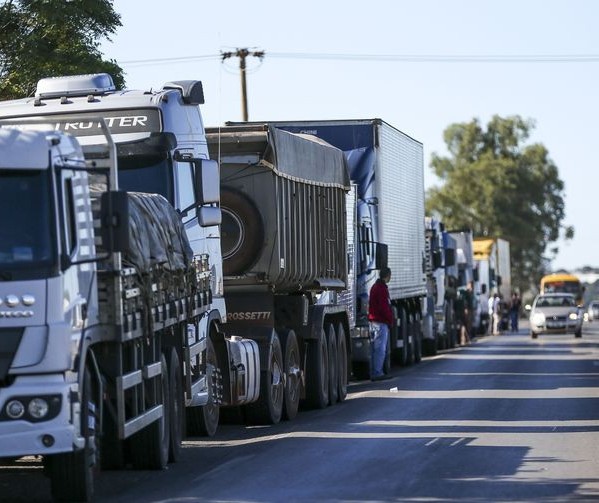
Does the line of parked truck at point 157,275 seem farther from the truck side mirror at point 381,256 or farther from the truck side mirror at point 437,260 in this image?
the truck side mirror at point 437,260

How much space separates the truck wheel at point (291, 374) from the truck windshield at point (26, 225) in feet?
29.3

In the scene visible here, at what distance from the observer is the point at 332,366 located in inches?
888

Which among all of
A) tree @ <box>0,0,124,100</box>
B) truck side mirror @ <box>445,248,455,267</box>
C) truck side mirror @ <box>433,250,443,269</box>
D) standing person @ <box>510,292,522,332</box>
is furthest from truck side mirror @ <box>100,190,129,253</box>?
standing person @ <box>510,292,522,332</box>

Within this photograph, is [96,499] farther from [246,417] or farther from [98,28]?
[98,28]

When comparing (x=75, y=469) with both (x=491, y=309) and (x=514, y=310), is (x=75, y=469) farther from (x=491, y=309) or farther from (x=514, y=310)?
(x=514, y=310)

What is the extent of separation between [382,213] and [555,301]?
29.4m

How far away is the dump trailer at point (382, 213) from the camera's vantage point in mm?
28375

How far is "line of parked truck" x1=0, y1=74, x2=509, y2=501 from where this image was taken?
11.3 m

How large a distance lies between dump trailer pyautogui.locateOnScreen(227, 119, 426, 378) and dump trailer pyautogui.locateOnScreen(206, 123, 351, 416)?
204 inches

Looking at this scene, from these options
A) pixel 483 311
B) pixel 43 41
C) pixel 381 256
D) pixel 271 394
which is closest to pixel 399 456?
pixel 271 394

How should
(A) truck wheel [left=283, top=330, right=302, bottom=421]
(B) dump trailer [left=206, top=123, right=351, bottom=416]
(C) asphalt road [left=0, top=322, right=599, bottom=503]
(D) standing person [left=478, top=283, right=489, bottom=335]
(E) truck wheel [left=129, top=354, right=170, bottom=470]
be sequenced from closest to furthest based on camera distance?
1. (C) asphalt road [left=0, top=322, right=599, bottom=503]
2. (E) truck wheel [left=129, top=354, right=170, bottom=470]
3. (B) dump trailer [left=206, top=123, right=351, bottom=416]
4. (A) truck wheel [left=283, top=330, right=302, bottom=421]
5. (D) standing person [left=478, top=283, right=489, bottom=335]

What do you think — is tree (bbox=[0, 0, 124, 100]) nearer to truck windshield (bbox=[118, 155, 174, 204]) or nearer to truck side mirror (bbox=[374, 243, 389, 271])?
truck side mirror (bbox=[374, 243, 389, 271])

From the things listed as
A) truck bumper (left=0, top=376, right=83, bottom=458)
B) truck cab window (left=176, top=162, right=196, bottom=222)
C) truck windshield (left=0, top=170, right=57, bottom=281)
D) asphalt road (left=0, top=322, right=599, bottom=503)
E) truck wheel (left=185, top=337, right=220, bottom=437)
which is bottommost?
asphalt road (left=0, top=322, right=599, bottom=503)

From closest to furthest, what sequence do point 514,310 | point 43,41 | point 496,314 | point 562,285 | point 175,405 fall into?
point 175,405 < point 43,41 < point 496,314 < point 514,310 < point 562,285
